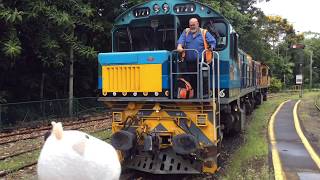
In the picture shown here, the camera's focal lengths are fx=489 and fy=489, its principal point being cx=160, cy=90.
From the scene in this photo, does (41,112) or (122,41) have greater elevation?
(122,41)

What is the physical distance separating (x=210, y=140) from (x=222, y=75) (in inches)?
71.5

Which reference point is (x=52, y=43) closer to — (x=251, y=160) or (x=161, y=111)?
(x=251, y=160)

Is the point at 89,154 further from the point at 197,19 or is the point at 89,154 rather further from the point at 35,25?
the point at 35,25

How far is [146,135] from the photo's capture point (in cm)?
880

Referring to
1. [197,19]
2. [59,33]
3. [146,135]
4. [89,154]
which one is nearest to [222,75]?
[197,19]

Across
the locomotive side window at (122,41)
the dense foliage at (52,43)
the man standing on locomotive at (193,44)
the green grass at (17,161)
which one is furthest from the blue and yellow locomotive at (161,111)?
the dense foliage at (52,43)

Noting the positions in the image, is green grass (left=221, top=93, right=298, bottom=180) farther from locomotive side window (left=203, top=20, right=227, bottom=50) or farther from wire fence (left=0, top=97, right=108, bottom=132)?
wire fence (left=0, top=97, right=108, bottom=132)

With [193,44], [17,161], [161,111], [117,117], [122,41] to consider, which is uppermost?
[122,41]

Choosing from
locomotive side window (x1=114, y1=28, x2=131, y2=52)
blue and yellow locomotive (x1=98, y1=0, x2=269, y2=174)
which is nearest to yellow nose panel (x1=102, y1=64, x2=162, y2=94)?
blue and yellow locomotive (x1=98, y1=0, x2=269, y2=174)

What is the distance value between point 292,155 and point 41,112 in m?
11.1

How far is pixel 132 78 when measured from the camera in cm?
892

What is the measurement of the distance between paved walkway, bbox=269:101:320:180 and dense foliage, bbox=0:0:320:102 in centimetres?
847

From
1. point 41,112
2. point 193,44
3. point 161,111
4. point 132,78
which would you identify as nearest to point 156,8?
point 193,44

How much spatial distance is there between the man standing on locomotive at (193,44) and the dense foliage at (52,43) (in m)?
8.78
